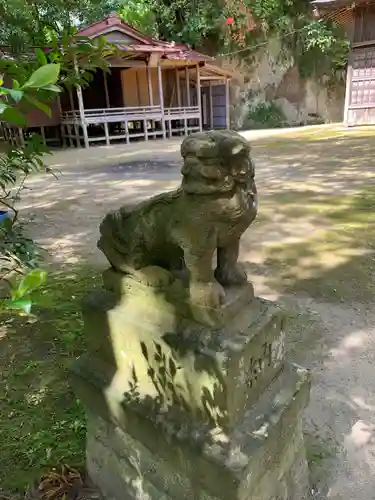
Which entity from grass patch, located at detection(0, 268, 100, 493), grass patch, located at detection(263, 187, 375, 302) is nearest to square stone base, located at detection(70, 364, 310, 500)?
grass patch, located at detection(0, 268, 100, 493)

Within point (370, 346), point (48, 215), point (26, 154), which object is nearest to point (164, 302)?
point (26, 154)

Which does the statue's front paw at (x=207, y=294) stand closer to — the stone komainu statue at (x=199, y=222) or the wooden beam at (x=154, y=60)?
the stone komainu statue at (x=199, y=222)

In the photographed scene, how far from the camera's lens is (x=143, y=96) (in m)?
17.7

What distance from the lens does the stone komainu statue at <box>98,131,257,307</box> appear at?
4.42ft

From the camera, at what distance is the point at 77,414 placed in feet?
7.75

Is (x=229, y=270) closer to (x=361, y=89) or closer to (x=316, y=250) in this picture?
(x=316, y=250)

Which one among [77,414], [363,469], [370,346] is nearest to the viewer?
[363,469]

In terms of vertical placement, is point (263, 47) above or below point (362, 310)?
above

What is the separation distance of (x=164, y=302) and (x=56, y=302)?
7.15 feet

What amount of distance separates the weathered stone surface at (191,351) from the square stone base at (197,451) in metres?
0.06

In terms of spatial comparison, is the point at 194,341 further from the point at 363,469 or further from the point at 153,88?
the point at 153,88

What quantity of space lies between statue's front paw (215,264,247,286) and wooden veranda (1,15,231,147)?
13311mm

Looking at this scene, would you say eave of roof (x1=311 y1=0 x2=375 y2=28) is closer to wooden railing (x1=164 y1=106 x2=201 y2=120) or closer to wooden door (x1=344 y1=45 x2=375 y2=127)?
wooden door (x1=344 y1=45 x2=375 y2=127)

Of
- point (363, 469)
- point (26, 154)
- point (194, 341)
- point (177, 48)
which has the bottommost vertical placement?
point (363, 469)
